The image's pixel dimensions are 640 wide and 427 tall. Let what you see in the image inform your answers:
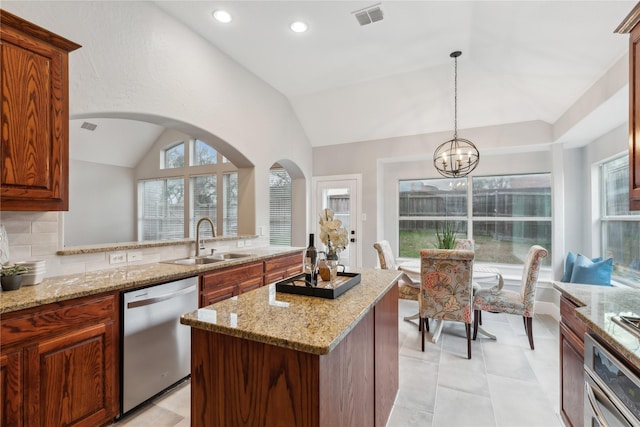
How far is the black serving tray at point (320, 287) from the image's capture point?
158cm

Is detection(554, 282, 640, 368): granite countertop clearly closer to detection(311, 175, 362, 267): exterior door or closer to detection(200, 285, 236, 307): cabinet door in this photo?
detection(200, 285, 236, 307): cabinet door

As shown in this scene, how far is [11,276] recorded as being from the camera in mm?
1668

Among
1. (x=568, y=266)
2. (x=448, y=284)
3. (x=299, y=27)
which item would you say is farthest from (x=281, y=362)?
(x=568, y=266)

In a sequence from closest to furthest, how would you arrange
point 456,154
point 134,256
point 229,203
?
point 134,256
point 456,154
point 229,203

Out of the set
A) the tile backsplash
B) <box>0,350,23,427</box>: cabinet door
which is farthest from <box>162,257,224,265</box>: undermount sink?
<box>0,350,23,427</box>: cabinet door

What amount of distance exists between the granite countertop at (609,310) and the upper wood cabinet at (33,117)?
2.98 meters

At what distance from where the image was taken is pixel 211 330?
1.20m

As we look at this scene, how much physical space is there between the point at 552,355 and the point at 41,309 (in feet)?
13.4

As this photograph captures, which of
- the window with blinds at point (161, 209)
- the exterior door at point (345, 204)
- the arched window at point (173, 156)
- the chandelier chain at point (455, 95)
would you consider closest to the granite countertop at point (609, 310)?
the chandelier chain at point (455, 95)

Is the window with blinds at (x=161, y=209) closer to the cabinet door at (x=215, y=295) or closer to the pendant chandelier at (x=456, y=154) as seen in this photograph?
the cabinet door at (x=215, y=295)

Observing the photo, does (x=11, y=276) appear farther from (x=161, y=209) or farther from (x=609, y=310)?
(x=161, y=209)

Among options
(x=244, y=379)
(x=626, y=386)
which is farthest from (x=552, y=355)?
(x=244, y=379)

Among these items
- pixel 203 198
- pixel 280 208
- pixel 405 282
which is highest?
pixel 203 198

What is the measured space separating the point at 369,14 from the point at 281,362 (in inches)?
123
